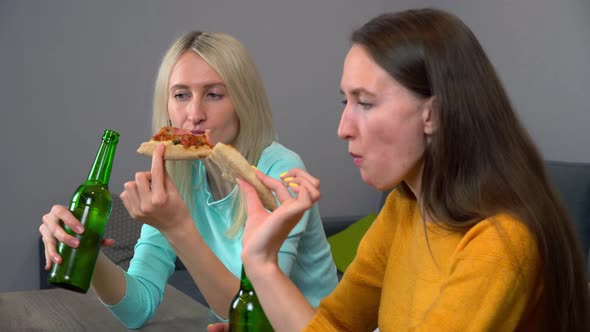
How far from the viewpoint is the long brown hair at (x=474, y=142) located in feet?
3.93

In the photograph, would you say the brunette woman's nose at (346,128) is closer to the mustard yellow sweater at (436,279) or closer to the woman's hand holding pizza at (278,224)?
the woman's hand holding pizza at (278,224)

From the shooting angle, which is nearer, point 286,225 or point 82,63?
point 286,225

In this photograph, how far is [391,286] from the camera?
4.67 ft

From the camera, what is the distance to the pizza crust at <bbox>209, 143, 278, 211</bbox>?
52.7 inches

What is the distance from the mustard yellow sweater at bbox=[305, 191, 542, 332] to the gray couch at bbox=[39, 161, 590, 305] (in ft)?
5.47

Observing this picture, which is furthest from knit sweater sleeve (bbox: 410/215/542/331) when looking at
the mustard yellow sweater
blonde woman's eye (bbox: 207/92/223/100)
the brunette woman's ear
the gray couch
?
the gray couch

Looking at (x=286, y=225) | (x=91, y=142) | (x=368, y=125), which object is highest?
(x=368, y=125)

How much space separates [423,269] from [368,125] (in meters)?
0.30

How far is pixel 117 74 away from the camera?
4.03 m

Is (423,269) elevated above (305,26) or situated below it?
below

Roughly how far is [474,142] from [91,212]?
0.79m

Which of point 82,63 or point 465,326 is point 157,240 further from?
point 82,63

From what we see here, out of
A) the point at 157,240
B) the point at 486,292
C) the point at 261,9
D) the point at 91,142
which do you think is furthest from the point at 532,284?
the point at 261,9

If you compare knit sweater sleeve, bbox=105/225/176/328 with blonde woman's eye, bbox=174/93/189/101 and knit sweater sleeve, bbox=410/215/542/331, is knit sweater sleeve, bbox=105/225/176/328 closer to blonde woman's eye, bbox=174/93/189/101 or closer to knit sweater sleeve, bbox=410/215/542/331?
blonde woman's eye, bbox=174/93/189/101
